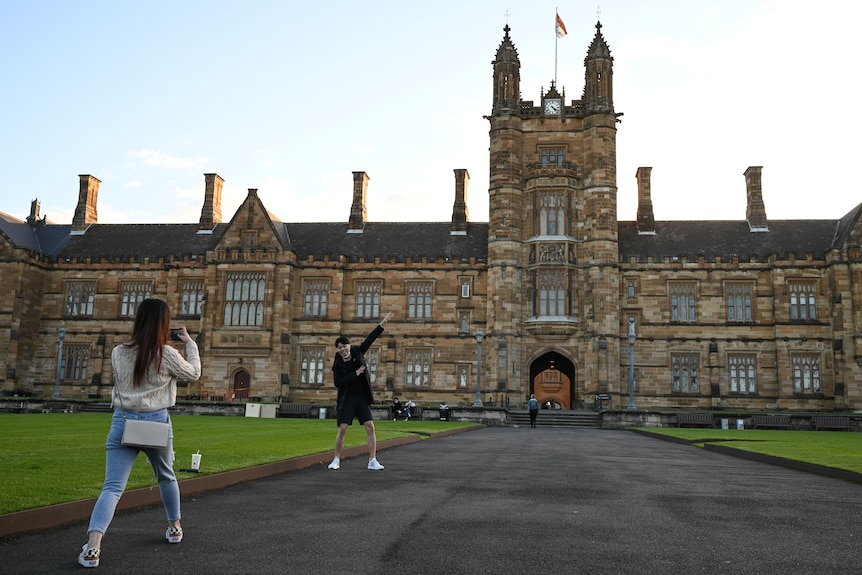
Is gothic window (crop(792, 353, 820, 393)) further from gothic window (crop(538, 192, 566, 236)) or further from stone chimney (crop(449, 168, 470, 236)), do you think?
stone chimney (crop(449, 168, 470, 236))

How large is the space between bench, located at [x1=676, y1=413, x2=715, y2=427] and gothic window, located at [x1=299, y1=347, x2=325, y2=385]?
2162 centimetres

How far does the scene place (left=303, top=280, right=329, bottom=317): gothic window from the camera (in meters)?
47.5

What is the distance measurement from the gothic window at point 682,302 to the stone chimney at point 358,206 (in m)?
20.4

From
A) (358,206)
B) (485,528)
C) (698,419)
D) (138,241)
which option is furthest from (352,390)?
(138,241)

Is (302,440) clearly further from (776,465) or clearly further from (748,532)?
(748,532)

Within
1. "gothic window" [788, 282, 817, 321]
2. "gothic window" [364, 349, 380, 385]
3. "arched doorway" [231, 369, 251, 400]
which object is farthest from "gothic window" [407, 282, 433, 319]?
"gothic window" [788, 282, 817, 321]

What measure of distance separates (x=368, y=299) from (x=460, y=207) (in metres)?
8.95

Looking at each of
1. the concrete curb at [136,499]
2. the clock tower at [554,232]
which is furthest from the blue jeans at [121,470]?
the clock tower at [554,232]

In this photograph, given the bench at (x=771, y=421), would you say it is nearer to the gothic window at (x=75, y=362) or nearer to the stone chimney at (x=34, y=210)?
the gothic window at (x=75, y=362)

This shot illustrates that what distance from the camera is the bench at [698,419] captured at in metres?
35.2

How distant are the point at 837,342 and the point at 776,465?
31066mm

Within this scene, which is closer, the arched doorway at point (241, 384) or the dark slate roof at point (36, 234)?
the arched doorway at point (241, 384)

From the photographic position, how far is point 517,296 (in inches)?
1786

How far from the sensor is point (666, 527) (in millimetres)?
7691
